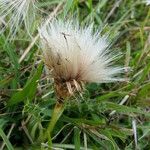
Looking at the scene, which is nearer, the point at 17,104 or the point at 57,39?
the point at 57,39

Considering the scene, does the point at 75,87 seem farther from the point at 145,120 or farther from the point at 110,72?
the point at 145,120

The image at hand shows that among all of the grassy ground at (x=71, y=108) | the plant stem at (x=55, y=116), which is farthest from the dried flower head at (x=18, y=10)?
the plant stem at (x=55, y=116)

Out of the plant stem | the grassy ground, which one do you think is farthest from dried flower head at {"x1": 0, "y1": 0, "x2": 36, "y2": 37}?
the plant stem

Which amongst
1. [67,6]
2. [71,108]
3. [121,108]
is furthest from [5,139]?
[67,6]

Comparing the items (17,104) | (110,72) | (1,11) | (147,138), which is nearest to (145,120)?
(147,138)

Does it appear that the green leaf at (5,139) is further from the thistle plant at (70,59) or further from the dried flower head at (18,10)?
the dried flower head at (18,10)

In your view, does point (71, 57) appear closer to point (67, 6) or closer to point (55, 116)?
point (55, 116)
